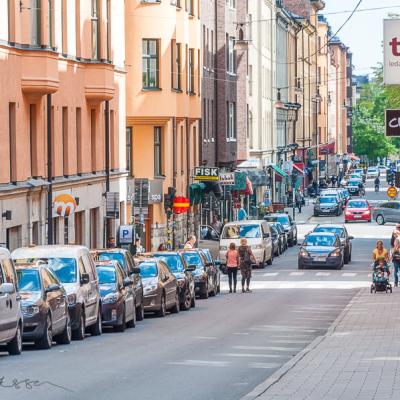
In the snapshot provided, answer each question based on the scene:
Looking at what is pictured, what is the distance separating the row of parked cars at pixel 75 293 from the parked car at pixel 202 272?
4811 millimetres

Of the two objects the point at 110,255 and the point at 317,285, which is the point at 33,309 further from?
the point at 317,285

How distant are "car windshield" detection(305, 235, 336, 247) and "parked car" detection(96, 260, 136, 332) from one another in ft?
88.9

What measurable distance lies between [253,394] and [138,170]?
143ft

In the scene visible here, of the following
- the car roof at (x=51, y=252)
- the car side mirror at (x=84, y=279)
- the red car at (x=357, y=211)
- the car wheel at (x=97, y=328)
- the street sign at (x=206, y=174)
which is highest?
the street sign at (x=206, y=174)

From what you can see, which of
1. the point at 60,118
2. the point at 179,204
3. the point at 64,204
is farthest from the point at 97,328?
the point at 179,204

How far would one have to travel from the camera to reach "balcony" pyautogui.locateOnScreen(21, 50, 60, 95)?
130 ft

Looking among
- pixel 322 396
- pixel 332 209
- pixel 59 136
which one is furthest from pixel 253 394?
pixel 332 209

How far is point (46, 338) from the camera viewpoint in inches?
940

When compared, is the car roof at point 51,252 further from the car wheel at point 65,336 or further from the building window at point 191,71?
the building window at point 191,71

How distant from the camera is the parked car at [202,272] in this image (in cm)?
4156

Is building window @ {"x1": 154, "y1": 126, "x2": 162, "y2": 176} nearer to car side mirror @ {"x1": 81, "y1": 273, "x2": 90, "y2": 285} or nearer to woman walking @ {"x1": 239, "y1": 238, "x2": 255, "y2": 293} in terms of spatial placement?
woman walking @ {"x1": 239, "y1": 238, "x2": 255, "y2": 293}

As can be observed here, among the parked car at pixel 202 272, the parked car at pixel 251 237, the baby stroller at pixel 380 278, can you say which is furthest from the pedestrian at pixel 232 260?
the parked car at pixel 251 237

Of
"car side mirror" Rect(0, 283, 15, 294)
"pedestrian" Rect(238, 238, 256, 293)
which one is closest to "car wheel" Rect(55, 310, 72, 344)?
"car side mirror" Rect(0, 283, 15, 294)

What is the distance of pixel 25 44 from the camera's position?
3959 centimetres
